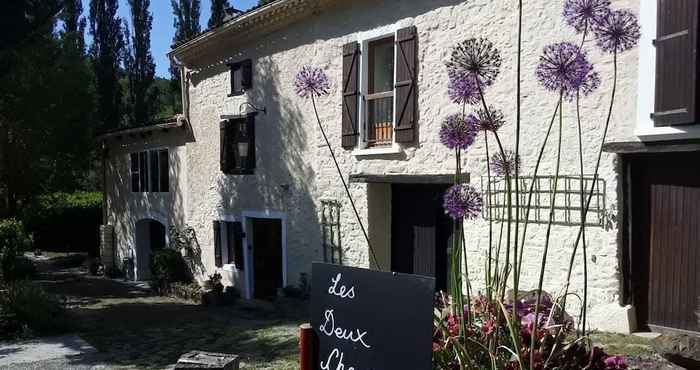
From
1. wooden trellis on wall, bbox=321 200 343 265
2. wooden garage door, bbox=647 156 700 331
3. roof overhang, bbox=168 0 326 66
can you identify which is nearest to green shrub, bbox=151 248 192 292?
roof overhang, bbox=168 0 326 66

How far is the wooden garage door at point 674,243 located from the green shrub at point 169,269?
11.0 m

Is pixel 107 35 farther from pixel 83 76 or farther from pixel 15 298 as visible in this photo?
pixel 15 298

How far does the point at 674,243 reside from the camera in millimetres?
6180

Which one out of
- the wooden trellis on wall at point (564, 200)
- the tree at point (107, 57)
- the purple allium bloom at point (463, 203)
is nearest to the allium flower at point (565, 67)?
the purple allium bloom at point (463, 203)

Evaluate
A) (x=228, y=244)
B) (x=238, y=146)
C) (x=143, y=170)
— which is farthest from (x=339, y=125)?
(x=143, y=170)

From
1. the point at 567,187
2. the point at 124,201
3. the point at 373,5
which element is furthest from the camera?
the point at 124,201

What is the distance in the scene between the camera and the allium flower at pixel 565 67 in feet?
9.51

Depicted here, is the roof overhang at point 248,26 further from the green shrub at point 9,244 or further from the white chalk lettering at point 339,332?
the white chalk lettering at point 339,332

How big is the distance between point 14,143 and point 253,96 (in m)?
8.24

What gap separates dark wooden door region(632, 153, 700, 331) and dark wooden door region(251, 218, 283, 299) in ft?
25.1

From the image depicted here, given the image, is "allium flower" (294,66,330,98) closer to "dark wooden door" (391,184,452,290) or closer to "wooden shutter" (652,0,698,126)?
"wooden shutter" (652,0,698,126)

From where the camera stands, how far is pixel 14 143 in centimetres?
1620

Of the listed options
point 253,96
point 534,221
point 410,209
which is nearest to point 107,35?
point 253,96

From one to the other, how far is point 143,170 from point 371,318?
1526 cm
